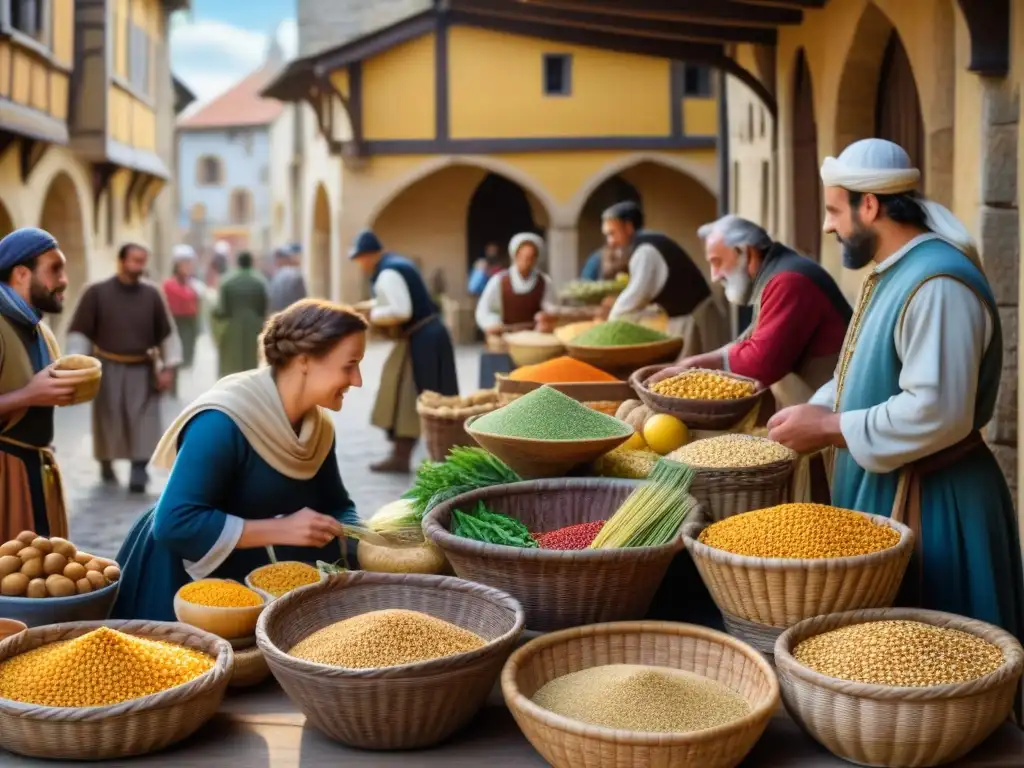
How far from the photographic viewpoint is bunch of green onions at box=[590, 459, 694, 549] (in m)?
2.85

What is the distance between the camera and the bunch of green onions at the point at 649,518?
112 inches

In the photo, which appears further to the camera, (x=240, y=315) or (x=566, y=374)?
(x=240, y=315)

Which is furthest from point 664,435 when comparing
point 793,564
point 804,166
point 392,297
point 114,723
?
point 804,166

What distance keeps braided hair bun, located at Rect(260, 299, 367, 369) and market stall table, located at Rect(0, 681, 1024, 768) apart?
103 cm

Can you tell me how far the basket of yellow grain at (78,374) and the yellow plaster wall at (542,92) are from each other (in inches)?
720

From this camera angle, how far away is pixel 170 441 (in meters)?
3.36

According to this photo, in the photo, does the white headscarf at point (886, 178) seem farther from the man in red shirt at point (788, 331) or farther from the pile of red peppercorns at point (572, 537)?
the man in red shirt at point (788, 331)

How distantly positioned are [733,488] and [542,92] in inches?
803

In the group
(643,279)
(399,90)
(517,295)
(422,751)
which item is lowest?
(422,751)

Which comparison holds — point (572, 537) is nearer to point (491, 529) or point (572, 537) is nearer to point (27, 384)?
point (491, 529)

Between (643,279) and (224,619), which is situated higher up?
(643,279)

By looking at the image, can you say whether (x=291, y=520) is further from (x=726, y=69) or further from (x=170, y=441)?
(x=726, y=69)

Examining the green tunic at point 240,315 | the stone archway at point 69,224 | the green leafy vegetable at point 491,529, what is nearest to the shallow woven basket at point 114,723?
the green leafy vegetable at point 491,529

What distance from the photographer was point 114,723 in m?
2.27
